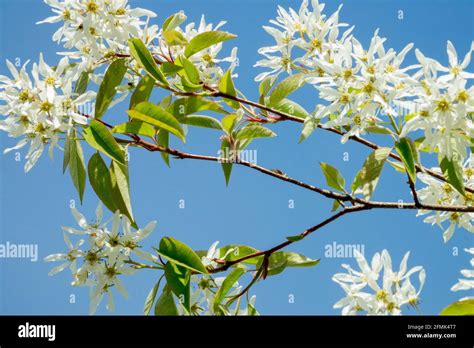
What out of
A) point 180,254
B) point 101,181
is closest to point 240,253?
point 180,254

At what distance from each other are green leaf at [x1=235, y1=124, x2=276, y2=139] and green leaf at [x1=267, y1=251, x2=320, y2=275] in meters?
0.34

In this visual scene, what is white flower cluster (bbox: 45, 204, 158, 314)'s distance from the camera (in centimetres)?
181

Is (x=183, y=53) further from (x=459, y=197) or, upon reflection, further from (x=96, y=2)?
(x=459, y=197)

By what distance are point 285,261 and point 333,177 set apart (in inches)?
10.8

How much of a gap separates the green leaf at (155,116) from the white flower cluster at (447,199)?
755 millimetres

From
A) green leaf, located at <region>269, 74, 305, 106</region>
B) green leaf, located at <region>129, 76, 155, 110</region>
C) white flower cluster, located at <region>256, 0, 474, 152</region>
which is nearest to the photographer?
→ white flower cluster, located at <region>256, 0, 474, 152</region>

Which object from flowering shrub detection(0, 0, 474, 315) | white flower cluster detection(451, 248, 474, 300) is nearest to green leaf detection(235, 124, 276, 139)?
flowering shrub detection(0, 0, 474, 315)

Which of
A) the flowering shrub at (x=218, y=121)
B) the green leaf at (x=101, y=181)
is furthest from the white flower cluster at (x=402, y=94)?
the green leaf at (x=101, y=181)

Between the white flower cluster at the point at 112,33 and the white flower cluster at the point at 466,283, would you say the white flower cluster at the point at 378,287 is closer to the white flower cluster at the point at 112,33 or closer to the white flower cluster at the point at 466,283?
the white flower cluster at the point at 466,283

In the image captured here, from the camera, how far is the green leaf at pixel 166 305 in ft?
5.94

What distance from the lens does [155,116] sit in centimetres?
176

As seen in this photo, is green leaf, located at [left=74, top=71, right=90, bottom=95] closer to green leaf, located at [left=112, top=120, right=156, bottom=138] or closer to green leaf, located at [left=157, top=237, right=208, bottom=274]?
green leaf, located at [left=112, top=120, right=156, bottom=138]
